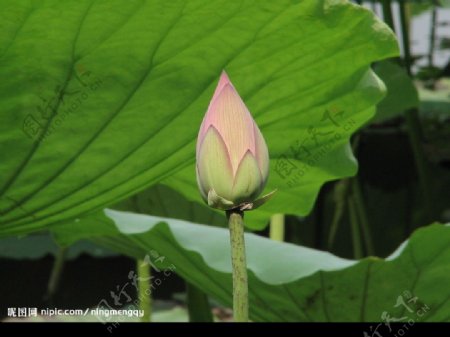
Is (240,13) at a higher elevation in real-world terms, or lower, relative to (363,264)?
higher

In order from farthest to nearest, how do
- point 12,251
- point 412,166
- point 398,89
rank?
point 412,166, point 12,251, point 398,89

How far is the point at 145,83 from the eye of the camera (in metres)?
0.99

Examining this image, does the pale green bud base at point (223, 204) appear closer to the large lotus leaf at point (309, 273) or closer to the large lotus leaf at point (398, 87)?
the large lotus leaf at point (309, 273)

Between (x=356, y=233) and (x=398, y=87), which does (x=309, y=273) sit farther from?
(x=356, y=233)

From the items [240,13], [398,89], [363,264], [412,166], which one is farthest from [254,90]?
[412,166]

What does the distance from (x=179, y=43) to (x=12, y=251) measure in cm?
227

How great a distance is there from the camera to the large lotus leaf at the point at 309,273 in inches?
40.3

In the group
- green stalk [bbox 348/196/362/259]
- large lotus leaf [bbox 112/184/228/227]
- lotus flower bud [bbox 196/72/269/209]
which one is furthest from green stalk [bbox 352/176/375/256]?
lotus flower bud [bbox 196/72/269/209]

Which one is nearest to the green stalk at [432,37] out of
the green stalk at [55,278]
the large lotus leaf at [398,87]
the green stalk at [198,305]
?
the large lotus leaf at [398,87]

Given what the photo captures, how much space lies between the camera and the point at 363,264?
102 cm

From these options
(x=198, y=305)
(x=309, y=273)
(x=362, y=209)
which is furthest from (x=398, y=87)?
(x=309, y=273)

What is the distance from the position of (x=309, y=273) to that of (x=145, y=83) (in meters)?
0.27

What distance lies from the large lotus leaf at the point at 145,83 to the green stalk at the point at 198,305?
38 cm

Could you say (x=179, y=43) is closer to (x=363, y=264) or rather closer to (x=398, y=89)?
(x=363, y=264)
